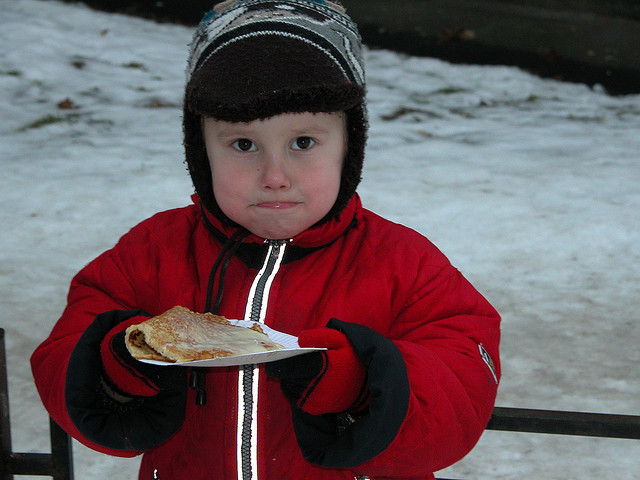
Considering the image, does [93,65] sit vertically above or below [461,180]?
above

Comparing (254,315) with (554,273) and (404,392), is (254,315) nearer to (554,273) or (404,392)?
(404,392)

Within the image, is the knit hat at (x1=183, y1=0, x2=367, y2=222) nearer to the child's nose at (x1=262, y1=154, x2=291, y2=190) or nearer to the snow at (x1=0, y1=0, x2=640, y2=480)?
the child's nose at (x1=262, y1=154, x2=291, y2=190)

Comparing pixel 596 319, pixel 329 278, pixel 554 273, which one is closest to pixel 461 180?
pixel 554 273

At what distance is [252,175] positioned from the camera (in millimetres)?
1712

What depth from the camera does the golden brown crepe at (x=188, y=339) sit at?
146 cm

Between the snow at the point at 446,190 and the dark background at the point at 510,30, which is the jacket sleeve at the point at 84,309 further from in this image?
the dark background at the point at 510,30

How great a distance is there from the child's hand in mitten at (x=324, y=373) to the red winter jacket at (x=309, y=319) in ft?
0.28

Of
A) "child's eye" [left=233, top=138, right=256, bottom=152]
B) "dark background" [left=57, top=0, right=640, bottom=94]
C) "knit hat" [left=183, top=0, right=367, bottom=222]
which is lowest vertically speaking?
"child's eye" [left=233, top=138, right=256, bottom=152]

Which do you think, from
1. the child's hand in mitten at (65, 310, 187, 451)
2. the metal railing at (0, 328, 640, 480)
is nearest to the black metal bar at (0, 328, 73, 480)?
the metal railing at (0, 328, 640, 480)

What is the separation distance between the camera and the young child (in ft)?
5.08

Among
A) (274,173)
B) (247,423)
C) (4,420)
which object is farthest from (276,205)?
(4,420)

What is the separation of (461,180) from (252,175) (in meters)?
3.69

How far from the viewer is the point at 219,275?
1.85 m

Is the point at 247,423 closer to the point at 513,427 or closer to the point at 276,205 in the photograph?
the point at 276,205
